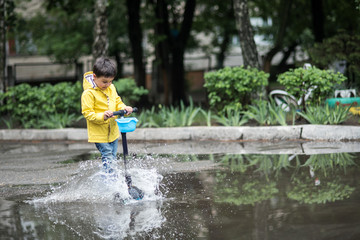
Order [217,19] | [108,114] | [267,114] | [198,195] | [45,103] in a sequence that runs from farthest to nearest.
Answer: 1. [217,19]
2. [45,103]
3. [267,114]
4. [198,195]
5. [108,114]

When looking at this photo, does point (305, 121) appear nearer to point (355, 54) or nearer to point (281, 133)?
point (281, 133)

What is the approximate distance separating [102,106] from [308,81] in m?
5.31

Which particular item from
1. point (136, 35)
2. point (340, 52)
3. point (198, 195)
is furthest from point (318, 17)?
point (198, 195)

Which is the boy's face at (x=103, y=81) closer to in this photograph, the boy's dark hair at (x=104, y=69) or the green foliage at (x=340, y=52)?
the boy's dark hair at (x=104, y=69)

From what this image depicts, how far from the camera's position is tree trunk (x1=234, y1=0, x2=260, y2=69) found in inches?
478

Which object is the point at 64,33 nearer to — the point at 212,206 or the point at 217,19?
the point at 217,19

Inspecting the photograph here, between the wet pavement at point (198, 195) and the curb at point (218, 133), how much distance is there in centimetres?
38

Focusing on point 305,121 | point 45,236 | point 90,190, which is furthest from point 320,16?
point 45,236

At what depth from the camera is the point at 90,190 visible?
20.6ft

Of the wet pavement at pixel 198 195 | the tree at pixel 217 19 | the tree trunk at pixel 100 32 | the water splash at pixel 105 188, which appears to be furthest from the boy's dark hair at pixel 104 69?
the tree at pixel 217 19

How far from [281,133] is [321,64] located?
212 inches

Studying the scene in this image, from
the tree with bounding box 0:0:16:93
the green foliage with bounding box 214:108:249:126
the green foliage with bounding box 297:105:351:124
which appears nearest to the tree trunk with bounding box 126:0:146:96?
the tree with bounding box 0:0:16:93

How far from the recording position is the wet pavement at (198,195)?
4609mm

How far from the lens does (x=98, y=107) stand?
19.5ft
